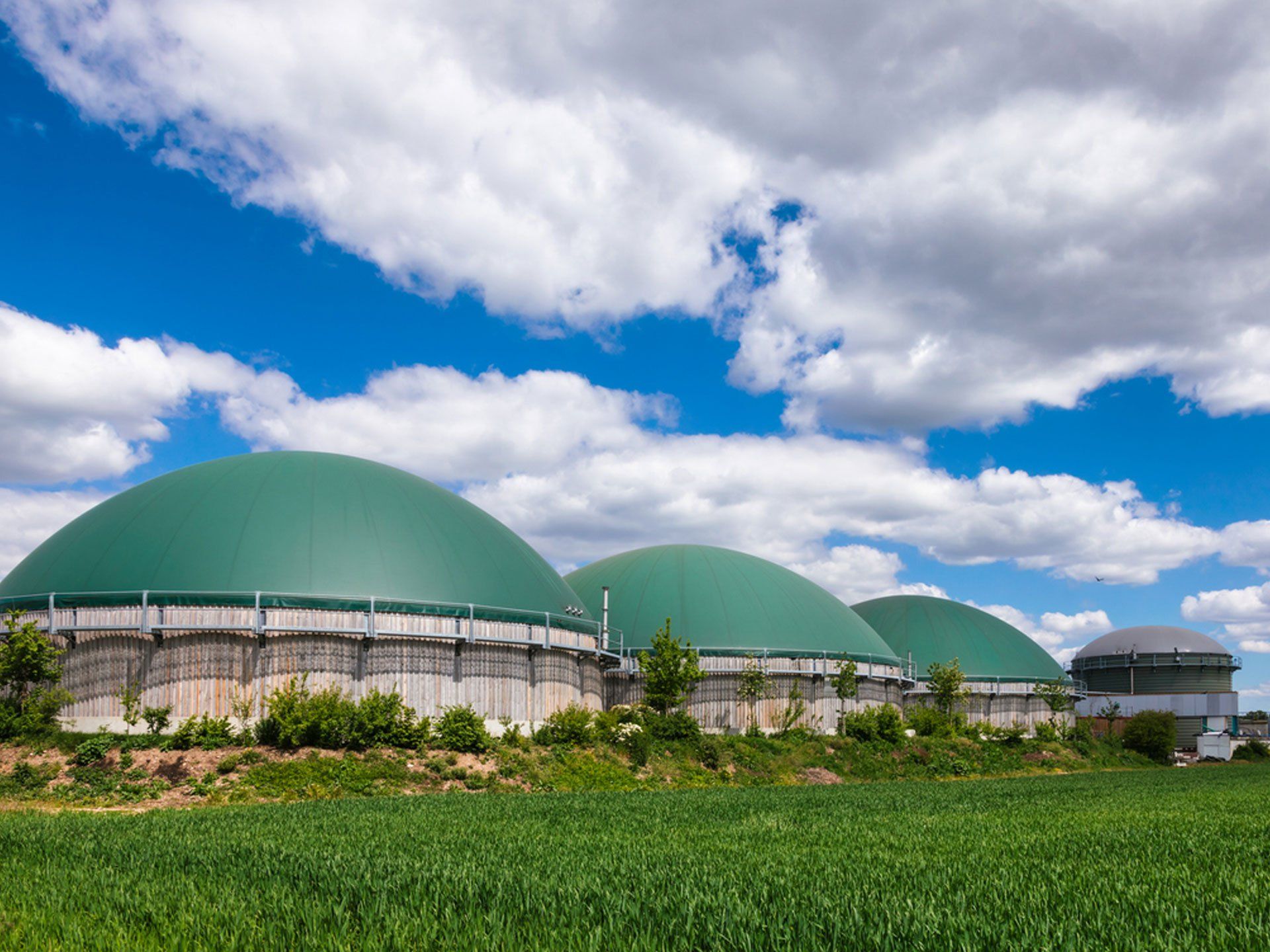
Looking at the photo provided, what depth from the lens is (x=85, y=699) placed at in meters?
36.1

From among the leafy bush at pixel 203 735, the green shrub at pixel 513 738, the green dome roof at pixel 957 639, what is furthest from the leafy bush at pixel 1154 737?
the leafy bush at pixel 203 735

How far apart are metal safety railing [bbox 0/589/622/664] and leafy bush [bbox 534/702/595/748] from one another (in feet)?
12.6

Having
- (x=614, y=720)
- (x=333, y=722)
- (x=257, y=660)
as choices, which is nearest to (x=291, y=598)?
(x=257, y=660)

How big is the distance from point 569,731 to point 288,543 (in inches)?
543

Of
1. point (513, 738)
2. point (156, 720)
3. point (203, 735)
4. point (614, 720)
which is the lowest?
point (513, 738)

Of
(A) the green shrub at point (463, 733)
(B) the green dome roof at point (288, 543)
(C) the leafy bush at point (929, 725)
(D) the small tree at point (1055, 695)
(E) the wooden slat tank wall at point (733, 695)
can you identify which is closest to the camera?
(A) the green shrub at point (463, 733)

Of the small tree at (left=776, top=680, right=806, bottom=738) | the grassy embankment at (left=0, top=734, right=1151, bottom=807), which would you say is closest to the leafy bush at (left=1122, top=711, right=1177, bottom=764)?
the small tree at (left=776, top=680, right=806, bottom=738)

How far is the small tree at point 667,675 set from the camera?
1876 inches

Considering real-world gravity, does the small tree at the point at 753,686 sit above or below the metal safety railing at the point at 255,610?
below

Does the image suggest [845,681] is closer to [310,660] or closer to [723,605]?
[723,605]

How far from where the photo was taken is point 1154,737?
74.1m

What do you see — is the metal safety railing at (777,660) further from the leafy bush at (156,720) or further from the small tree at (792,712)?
the leafy bush at (156,720)

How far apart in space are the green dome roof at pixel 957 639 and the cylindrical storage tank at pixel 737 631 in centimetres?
1614

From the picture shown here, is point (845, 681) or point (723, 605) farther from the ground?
point (723, 605)
